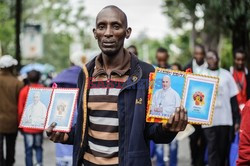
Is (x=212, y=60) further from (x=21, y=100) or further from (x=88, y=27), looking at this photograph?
(x=88, y=27)

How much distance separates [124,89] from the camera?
11.3 feet

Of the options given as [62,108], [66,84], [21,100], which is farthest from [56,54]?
[62,108]

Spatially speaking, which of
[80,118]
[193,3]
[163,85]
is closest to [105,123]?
[80,118]

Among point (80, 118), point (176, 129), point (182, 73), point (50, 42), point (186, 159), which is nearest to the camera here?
point (176, 129)

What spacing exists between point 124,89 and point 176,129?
50 cm

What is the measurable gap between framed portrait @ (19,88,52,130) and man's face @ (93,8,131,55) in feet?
1.87

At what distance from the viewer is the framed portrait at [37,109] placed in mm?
3707

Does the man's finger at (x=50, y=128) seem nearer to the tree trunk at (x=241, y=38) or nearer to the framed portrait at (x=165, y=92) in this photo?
the framed portrait at (x=165, y=92)

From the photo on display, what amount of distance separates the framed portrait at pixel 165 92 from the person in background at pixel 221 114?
4807 millimetres

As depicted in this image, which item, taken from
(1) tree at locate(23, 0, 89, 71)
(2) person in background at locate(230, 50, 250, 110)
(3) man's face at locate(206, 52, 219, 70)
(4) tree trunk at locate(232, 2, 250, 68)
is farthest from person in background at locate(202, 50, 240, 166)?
(1) tree at locate(23, 0, 89, 71)

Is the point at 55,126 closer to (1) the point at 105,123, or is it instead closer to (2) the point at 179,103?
(1) the point at 105,123

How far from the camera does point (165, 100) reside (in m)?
3.28

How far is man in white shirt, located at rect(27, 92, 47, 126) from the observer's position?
3705mm

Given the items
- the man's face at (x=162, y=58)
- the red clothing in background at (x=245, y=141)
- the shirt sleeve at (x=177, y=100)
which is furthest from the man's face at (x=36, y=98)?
the man's face at (x=162, y=58)
